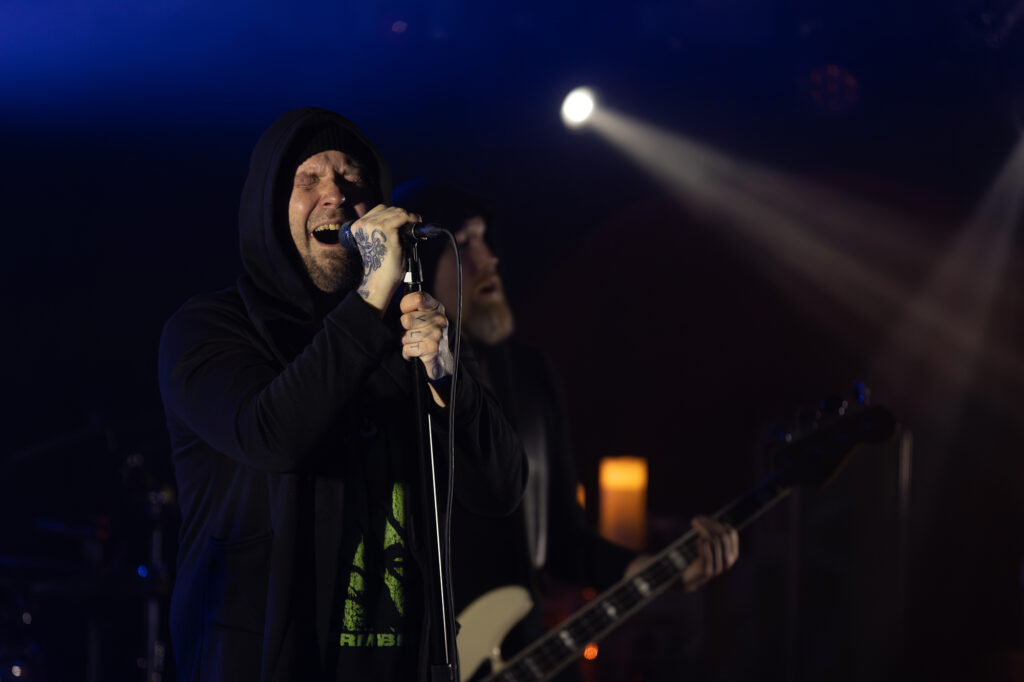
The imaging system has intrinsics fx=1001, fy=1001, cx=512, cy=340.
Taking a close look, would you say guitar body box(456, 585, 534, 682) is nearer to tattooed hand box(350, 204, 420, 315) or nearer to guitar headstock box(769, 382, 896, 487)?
guitar headstock box(769, 382, 896, 487)

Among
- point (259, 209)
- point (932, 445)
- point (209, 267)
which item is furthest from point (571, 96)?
point (259, 209)

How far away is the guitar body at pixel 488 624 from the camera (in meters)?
2.71

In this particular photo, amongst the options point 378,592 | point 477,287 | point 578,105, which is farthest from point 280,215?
point 578,105

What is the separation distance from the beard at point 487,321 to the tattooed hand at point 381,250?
1.55 m

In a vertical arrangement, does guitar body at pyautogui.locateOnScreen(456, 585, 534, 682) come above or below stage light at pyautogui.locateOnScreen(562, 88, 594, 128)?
below

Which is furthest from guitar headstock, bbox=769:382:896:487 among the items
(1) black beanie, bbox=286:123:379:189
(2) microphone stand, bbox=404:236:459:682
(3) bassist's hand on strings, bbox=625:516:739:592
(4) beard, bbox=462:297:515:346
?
(2) microphone stand, bbox=404:236:459:682

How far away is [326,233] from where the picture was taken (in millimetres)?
2090

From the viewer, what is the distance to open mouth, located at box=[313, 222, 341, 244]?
2082 millimetres

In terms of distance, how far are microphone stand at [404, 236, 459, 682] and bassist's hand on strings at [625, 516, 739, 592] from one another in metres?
1.64

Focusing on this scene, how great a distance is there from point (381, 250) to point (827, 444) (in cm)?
217

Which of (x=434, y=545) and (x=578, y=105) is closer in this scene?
(x=434, y=545)

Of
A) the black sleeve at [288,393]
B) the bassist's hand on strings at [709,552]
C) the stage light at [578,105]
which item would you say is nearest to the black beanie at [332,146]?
the black sleeve at [288,393]

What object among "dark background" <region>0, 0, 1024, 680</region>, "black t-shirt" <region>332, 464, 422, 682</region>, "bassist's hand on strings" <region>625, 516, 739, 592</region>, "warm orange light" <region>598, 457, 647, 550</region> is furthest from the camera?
"warm orange light" <region>598, 457, 647, 550</region>

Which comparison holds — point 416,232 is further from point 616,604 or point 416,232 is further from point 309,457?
point 616,604
